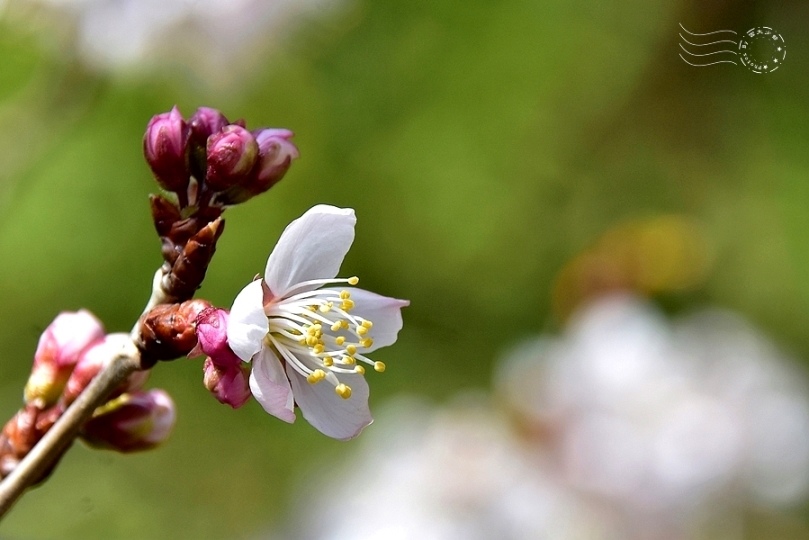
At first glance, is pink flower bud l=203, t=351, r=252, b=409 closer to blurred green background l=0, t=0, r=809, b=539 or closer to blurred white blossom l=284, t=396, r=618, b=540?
blurred white blossom l=284, t=396, r=618, b=540

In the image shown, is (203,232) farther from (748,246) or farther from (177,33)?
(748,246)

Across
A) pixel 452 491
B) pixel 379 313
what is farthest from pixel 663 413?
pixel 379 313

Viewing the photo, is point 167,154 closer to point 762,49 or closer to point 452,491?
point 452,491

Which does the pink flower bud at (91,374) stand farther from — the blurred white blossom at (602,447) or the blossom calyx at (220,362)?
the blurred white blossom at (602,447)

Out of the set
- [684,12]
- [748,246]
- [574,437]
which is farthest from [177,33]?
[748,246]

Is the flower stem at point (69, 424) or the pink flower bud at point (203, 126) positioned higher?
the pink flower bud at point (203, 126)

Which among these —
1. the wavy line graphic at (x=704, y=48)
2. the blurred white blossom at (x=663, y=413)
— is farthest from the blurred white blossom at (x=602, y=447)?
the wavy line graphic at (x=704, y=48)

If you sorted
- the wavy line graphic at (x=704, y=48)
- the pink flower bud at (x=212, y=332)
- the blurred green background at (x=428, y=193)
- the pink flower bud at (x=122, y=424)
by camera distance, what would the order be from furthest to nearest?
the wavy line graphic at (x=704, y=48) → the blurred green background at (x=428, y=193) → the pink flower bud at (x=122, y=424) → the pink flower bud at (x=212, y=332)
